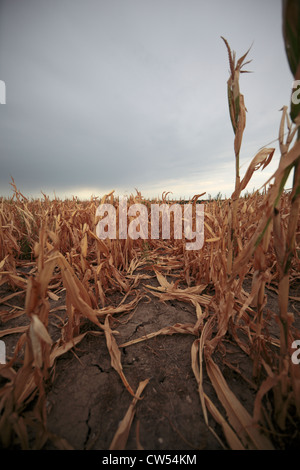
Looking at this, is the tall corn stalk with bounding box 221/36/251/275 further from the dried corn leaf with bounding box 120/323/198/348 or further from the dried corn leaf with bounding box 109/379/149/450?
the dried corn leaf with bounding box 109/379/149/450

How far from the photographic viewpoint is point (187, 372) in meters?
0.73

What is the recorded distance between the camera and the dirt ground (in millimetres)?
532

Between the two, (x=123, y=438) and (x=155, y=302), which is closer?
(x=123, y=438)

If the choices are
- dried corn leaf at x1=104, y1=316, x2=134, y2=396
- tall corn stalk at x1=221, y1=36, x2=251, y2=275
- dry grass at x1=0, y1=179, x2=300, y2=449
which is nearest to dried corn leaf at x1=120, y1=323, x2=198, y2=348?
dry grass at x1=0, y1=179, x2=300, y2=449

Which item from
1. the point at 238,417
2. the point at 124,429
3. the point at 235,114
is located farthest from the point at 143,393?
the point at 235,114

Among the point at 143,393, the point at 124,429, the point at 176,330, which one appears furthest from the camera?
the point at 176,330

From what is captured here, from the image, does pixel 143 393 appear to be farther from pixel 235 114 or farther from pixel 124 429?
pixel 235 114

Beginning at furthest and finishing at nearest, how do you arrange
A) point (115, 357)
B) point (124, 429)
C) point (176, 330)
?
point (176, 330), point (115, 357), point (124, 429)

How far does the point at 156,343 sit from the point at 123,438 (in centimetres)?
37

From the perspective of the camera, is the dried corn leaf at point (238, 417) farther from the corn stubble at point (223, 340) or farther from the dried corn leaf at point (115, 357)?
the dried corn leaf at point (115, 357)

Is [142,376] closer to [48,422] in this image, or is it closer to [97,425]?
[97,425]

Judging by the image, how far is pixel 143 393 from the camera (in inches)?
25.7
